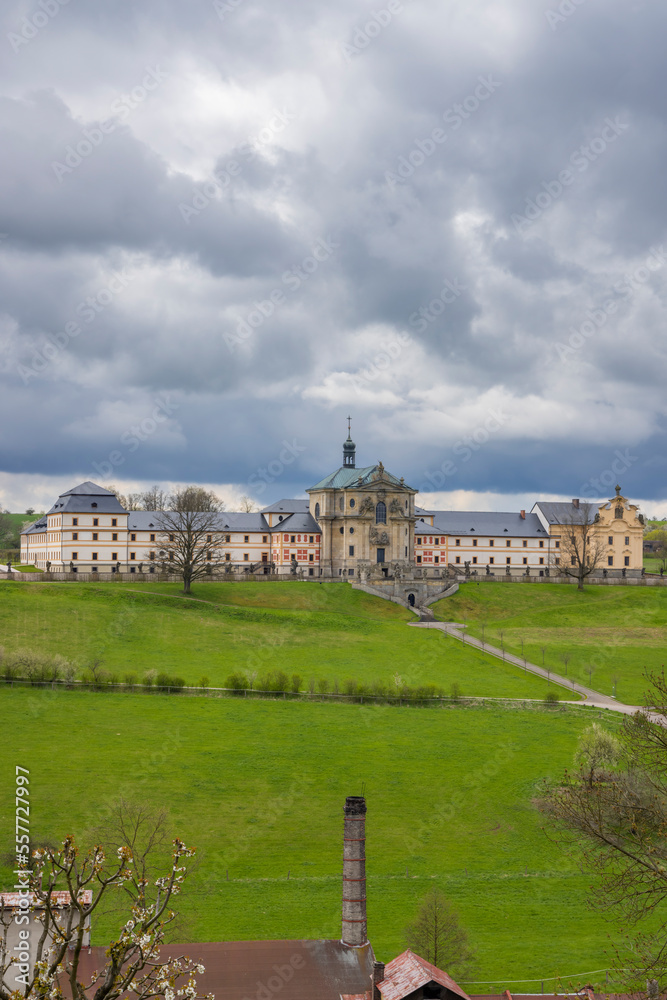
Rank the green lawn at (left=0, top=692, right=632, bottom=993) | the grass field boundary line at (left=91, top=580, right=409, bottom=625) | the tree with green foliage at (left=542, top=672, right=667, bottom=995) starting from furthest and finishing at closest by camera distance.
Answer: the grass field boundary line at (left=91, top=580, right=409, bottom=625), the green lawn at (left=0, top=692, right=632, bottom=993), the tree with green foliage at (left=542, top=672, right=667, bottom=995)

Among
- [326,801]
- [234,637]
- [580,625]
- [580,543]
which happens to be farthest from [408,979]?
[580,543]

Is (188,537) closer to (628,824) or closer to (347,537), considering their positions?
(347,537)

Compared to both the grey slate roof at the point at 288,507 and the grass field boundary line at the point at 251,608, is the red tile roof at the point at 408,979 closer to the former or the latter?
the grass field boundary line at the point at 251,608

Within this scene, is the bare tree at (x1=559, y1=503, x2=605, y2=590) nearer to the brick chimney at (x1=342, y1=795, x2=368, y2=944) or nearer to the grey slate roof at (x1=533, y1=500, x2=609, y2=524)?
the grey slate roof at (x1=533, y1=500, x2=609, y2=524)

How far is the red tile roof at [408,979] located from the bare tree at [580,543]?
272 feet

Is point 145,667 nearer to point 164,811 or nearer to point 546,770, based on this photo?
point 164,811

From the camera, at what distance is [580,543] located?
113188mm

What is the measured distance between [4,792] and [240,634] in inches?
1343

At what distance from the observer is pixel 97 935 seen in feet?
94.4

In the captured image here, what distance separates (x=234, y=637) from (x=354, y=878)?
44625 mm

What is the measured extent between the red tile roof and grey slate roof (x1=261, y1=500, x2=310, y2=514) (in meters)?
90.8

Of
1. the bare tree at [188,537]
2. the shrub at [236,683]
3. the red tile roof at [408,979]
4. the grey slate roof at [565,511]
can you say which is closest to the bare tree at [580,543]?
the grey slate roof at [565,511]

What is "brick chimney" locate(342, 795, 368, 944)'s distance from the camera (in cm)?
2556

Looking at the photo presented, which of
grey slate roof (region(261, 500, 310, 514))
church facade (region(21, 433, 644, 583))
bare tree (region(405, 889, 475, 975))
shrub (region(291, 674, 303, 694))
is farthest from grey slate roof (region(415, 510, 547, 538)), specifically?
bare tree (region(405, 889, 475, 975))
